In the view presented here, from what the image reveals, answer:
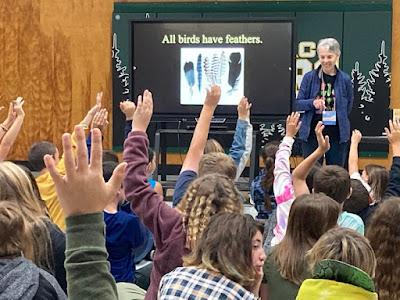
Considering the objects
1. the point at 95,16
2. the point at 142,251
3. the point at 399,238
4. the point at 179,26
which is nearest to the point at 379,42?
the point at 179,26

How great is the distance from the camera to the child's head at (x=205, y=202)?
2.37 m

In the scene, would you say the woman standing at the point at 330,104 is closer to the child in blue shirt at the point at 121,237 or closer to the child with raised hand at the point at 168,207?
the child in blue shirt at the point at 121,237

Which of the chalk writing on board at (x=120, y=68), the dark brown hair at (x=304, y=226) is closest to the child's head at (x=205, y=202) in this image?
the dark brown hair at (x=304, y=226)

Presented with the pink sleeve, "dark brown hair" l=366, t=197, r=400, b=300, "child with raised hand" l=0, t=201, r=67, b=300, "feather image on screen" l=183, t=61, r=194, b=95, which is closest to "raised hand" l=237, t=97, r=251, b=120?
the pink sleeve

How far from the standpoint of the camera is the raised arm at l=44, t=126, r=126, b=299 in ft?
4.48

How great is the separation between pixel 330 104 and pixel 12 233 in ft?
15.7

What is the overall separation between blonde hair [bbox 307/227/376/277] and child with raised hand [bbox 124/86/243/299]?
0.43m

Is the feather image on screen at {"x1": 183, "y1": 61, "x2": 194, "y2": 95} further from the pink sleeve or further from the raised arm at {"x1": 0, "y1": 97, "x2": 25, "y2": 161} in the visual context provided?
the pink sleeve

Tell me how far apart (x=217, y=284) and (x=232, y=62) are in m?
6.70

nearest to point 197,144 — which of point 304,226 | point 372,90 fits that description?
point 304,226

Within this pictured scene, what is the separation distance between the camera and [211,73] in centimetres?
841

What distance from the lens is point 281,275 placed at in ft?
8.33

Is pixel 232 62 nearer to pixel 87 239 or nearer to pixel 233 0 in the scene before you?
pixel 233 0

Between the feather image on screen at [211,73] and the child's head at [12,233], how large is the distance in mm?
6417
